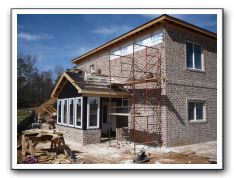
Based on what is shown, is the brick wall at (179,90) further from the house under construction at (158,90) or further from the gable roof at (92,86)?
the gable roof at (92,86)

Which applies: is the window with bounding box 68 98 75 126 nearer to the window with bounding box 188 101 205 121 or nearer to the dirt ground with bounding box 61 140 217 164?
the dirt ground with bounding box 61 140 217 164

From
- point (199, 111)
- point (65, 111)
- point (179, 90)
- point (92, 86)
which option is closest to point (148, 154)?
point (179, 90)

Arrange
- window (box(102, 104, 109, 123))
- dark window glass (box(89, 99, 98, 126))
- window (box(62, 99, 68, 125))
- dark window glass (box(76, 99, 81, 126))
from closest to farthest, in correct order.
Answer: dark window glass (box(89, 99, 98, 126)) → dark window glass (box(76, 99, 81, 126)) → window (box(62, 99, 68, 125)) → window (box(102, 104, 109, 123))

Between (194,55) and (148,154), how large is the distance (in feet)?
16.4

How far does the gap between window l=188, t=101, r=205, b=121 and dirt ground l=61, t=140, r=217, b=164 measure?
46.5 inches

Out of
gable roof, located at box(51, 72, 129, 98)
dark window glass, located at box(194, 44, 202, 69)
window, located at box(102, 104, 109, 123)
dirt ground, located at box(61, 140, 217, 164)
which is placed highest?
dark window glass, located at box(194, 44, 202, 69)

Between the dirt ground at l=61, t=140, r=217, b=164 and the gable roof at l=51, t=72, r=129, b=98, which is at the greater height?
the gable roof at l=51, t=72, r=129, b=98

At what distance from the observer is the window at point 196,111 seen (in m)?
11.4

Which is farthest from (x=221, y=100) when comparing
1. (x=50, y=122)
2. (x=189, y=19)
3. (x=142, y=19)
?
(x=50, y=122)

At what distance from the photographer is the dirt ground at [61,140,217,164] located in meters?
8.30

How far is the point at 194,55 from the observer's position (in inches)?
460

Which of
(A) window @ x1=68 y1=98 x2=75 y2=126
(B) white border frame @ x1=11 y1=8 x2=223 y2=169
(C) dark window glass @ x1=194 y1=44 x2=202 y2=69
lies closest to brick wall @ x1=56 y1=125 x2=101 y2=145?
(A) window @ x1=68 y1=98 x2=75 y2=126

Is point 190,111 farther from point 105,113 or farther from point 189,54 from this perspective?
point 105,113
